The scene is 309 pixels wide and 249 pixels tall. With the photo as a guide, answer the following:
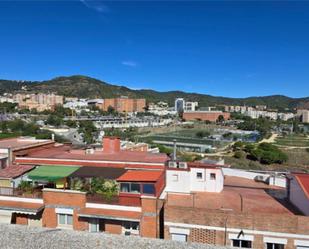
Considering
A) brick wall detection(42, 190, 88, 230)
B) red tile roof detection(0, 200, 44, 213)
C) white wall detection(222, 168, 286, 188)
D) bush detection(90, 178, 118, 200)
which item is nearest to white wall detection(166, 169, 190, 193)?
bush detection(90, 178, 118, 200)

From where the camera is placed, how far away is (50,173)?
16.5m

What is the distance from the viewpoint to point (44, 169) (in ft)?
57.0

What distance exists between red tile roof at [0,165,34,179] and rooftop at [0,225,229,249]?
4098 mm

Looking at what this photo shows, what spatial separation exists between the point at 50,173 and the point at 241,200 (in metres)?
10.4

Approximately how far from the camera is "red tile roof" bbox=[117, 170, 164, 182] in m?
15.1

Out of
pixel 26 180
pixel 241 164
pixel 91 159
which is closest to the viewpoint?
pixel 26 180

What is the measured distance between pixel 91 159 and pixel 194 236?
8336 millimetres

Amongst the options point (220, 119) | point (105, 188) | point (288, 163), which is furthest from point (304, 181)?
point (220, 119)

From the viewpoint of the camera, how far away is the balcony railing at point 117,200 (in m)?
14.2

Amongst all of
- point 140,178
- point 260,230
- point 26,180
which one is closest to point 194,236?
point 260,230

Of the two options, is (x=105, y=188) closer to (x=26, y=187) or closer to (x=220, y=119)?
(x=26, y=187)

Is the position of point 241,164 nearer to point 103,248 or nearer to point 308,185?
point 308,185

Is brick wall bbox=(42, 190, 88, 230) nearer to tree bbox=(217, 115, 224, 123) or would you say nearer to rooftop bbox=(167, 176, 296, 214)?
rooftop bbox=(167, 176, 296, 214)

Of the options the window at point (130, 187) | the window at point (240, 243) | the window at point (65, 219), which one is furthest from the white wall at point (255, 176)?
the window at point (65, 219)
